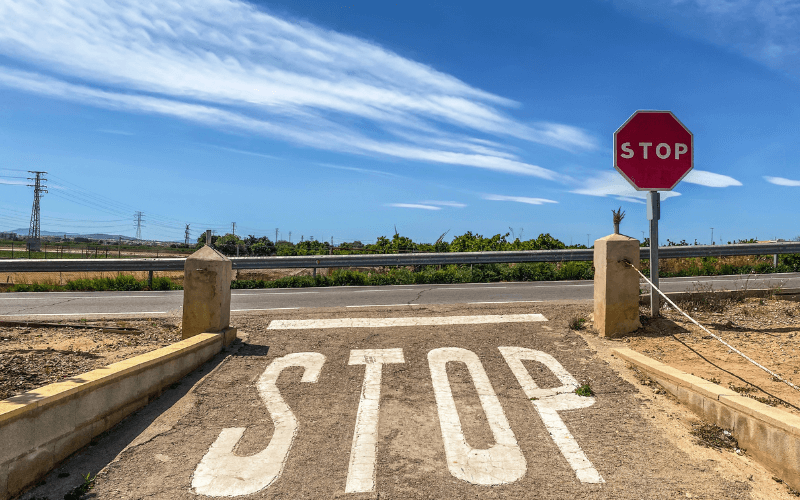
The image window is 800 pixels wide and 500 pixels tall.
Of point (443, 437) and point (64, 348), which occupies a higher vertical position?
point (64, 348)

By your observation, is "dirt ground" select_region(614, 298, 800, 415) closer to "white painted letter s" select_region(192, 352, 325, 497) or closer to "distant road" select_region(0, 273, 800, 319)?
"distant road" select_region(0, 273, 800, 319)

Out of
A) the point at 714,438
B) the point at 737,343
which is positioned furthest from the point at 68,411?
the point at 737,343

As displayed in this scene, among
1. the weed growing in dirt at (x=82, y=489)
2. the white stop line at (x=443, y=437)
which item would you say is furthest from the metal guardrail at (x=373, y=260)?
the weed growing in dirt at (x=82, y=489)

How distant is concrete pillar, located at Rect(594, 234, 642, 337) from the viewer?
7293 mm

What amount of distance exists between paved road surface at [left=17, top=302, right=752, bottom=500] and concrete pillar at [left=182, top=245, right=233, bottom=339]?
602mm

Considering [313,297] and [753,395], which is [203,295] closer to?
[313,297]

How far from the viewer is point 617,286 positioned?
7371 millimetres

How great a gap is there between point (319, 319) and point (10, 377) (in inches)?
181

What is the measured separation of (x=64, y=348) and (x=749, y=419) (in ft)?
25.7

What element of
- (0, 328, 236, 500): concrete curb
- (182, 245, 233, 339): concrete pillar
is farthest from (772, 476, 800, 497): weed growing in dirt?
(182, 245, 233, 339): concrete pillar

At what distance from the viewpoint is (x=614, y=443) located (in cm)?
446

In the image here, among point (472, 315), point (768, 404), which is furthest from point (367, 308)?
point (768, 404)

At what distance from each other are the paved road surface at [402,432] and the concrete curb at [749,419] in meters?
0.37

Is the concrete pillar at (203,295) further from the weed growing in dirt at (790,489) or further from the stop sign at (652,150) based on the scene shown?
the weed growing in dirt at (790,489)
